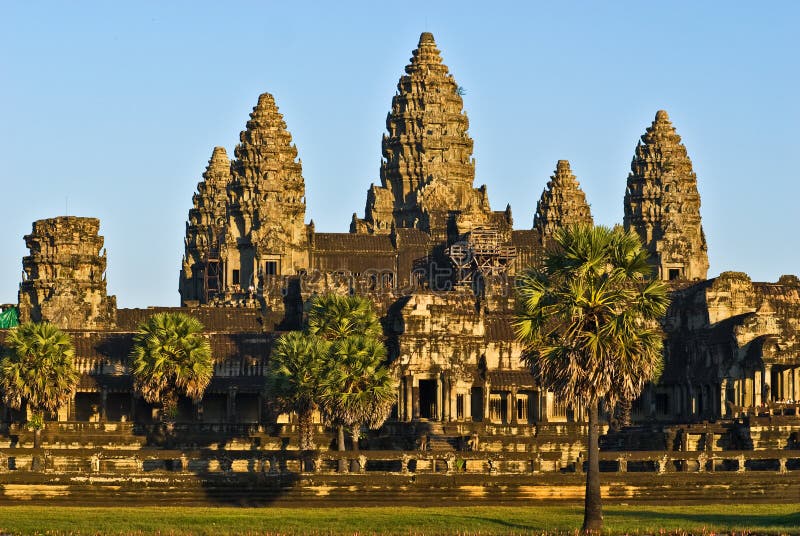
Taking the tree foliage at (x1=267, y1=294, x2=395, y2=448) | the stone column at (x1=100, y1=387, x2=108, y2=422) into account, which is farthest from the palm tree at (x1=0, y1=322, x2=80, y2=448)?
the tree foliage at (x1=267, y1=294, x2=395, y2=448)

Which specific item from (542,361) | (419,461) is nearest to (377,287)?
(419,461)

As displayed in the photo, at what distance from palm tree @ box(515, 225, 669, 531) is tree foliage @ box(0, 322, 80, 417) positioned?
43.7m

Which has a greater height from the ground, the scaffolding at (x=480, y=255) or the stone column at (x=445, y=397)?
the scaffolding at (x=480, y=255)

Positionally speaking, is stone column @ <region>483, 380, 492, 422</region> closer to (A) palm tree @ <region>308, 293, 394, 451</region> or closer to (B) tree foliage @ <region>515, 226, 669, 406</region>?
(A) palm tree @ <region>308, 293, 394, 451</region>

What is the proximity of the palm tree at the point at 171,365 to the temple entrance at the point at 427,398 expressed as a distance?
15070mm

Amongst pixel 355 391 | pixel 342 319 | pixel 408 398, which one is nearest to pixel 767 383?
pixel 408 398

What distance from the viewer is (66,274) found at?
17375cm

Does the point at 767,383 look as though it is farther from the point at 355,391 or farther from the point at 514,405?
the point at 355,391

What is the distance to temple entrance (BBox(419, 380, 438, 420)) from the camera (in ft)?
447

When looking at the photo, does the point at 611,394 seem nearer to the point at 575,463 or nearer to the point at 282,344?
the point at 575,463

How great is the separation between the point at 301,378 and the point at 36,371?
1612cm

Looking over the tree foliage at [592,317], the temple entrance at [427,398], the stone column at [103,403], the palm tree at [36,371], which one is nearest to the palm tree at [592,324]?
the tree foliage at [592,317]

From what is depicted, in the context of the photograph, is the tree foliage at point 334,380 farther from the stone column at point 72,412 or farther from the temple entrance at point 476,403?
the stone column at point 72,412

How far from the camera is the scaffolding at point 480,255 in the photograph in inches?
7682
